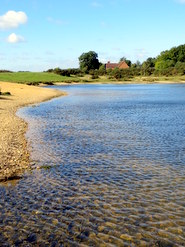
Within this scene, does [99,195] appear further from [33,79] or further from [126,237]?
[33,79]

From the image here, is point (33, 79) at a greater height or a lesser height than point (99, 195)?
greater

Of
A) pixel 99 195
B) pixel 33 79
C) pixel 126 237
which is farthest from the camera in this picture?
pixel 33 79

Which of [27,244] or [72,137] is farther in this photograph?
[72,137]

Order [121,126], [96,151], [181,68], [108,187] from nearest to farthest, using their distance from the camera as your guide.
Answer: [108,187], [96,151], [121,126], [181,68]

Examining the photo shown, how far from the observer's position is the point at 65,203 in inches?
406

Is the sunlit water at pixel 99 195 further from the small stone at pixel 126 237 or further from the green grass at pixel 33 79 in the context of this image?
the green grass at pixel 33 79

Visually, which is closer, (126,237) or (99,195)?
(126,237)

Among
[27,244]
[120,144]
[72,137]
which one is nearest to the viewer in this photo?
[27,244]

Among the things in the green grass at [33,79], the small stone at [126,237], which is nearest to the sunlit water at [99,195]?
the small stone at [126,237]

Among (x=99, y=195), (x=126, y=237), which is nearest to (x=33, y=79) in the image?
(x=99, y=195)

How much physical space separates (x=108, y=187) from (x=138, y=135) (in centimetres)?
1025

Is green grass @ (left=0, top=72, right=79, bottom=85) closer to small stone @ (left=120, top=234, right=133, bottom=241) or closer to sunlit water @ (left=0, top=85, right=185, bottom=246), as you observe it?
sunlit water @ (left=0, top=85, right=185, bottom=246)

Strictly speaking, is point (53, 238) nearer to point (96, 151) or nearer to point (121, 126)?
point (96, 151)

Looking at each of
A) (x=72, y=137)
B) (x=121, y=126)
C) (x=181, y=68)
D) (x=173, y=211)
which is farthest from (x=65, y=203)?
(x=181, y=68)
